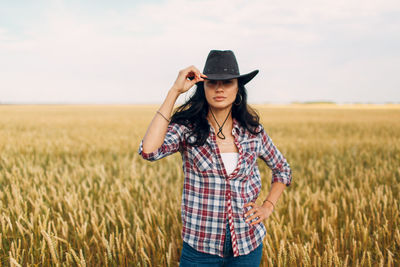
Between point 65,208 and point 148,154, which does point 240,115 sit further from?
point 65,208

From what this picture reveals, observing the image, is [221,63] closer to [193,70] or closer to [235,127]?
[193,70]

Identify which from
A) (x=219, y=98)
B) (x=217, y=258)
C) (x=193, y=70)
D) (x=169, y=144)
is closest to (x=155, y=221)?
(x=217, y=258)

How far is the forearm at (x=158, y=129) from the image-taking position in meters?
→ 1.29

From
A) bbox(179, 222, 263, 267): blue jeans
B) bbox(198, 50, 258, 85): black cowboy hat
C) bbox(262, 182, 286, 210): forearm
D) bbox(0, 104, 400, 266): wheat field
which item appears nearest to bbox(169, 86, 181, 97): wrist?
bbox(198, 50, 258, 85): black cowboy hat

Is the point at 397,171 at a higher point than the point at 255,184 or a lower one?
lower

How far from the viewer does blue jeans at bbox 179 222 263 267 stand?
53.6 inches

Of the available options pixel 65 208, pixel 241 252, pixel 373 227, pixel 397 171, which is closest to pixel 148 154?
pixel 241 252

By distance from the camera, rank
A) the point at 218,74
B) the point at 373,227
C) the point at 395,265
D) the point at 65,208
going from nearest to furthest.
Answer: the point at 218,74, the point at 395,265, the point at 373,227, the point at 65,208

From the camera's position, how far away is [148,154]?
4.27 ft

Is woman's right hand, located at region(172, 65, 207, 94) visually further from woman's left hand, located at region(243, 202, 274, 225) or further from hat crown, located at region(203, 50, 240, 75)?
woman's left hand, located at region(243, 202, 274, 225)

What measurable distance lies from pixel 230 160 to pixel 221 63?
46 cm

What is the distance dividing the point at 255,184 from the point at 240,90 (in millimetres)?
494

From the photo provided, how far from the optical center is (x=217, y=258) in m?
1.37

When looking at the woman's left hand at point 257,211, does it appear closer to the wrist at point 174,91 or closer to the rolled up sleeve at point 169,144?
the rolled up sleeve at point 169,144
